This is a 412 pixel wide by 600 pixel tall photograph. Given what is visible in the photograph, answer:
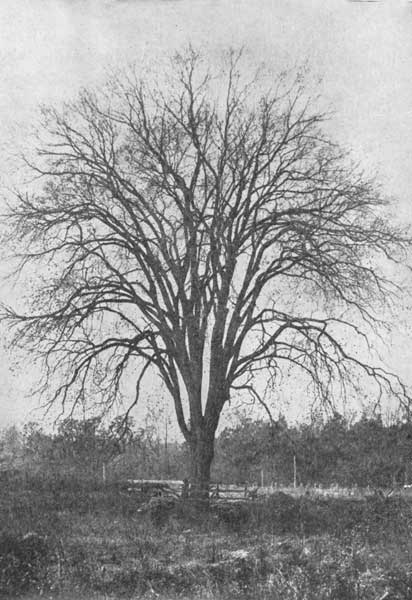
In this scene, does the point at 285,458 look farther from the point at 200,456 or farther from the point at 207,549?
the point at 207,549

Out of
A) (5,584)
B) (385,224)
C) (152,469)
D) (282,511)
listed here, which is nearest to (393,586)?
(5,584)

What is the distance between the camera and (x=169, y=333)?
2217 centimetres

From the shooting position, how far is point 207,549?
1481cm

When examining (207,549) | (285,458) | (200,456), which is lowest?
(207,549)

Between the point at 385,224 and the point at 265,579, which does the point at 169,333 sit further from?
the point at 265,579

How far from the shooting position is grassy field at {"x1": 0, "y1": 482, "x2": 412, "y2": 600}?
11805mm

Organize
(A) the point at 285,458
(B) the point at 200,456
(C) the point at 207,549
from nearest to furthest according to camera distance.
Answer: (C) the point at 207,549 → (B) the point at 200,456 → (A) the point at 285,458

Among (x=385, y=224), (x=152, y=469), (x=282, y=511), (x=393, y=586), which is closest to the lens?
(x=393, y=586)

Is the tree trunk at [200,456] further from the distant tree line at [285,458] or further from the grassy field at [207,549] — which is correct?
the distant tree line at [285,458]

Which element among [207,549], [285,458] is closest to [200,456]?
[207,549]

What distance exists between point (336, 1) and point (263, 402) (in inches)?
419

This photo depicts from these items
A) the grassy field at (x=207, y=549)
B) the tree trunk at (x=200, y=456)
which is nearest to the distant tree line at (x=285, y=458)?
the tree trunk at (x=200, y=456)

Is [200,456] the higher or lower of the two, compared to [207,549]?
higher

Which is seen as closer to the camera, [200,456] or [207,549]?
[207,549]
